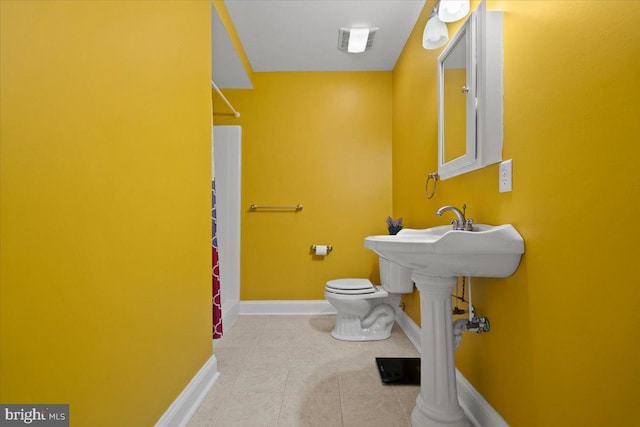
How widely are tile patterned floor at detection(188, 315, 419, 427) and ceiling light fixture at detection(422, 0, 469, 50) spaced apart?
183 centimetres

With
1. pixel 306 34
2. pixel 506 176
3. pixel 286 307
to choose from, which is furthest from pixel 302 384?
pixel 306 34

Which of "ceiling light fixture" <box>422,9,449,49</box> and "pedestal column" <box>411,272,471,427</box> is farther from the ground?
"ceiling light fixture" <box>422,9,449,49</box>

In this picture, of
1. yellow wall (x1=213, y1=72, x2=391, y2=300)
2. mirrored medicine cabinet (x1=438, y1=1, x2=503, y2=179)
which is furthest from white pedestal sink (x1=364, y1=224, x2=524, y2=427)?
yellow wall (x1=213, y1=72, x2=391, y2=300)

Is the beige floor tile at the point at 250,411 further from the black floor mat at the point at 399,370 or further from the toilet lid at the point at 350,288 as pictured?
the toilet lid at the point at 350,288

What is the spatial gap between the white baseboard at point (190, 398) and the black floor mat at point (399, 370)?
921mm

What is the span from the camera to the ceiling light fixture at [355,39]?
236 cm

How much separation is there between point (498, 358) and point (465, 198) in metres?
0.69

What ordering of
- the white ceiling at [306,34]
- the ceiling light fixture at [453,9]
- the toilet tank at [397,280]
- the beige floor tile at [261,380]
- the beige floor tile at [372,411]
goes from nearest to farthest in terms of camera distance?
1. the beige floor tile at [372,411]
2. the ceiling light fixture at [453,9]
3. the beige floor tile at [261,380]
4. the white ceiling at [306,34]
5. the toilet tank at [397,280]

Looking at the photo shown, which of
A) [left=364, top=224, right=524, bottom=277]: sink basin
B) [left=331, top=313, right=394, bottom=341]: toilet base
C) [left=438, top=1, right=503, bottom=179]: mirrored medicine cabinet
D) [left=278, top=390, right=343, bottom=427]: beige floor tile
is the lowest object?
[left=278, top=390, right=343, bottom=427]: beige floor tile

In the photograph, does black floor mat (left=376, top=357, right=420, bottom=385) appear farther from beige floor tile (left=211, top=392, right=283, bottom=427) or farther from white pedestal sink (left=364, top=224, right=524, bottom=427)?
beige floor tile (left=211, top=392, right=283, bottom=427)

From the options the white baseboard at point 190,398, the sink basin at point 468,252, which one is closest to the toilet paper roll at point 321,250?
the white baseboard at point 190,398

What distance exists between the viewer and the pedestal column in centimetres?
127

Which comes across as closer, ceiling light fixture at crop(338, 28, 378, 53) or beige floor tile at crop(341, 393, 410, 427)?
beige floor tile at crop(341, 393, 410, 427)

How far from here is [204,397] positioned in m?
1.58
